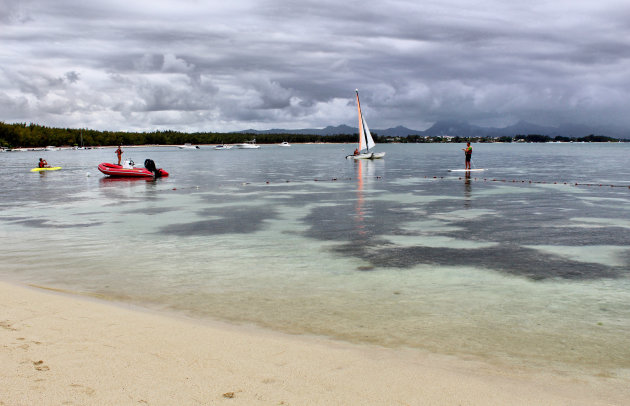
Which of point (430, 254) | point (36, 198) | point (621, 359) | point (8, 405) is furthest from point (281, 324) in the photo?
point (36, 198)

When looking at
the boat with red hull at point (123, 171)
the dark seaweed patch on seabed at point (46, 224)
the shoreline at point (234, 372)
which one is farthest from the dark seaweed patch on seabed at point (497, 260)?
the boat with red hull at point (123, 171)

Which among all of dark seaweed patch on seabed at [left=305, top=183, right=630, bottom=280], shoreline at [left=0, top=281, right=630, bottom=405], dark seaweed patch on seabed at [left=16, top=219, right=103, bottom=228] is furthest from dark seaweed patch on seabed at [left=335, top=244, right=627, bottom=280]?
dark seaweed patch on seabed at [left=16, top=219, right=103, bottom=228]

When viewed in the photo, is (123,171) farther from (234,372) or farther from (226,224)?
(234,372)

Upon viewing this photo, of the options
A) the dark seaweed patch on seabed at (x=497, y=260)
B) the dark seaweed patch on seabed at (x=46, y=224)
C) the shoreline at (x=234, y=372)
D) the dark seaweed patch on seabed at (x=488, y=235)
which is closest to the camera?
the shoreline at (x=234, y=372)

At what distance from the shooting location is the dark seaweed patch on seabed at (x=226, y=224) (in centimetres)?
1930

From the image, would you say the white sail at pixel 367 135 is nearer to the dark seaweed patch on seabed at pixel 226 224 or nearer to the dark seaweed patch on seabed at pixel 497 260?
the dark seaweed patch on seabed at pixel 226 224

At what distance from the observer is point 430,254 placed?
15.0 metres

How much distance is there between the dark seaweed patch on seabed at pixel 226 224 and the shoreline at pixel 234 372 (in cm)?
1066

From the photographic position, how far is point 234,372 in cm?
655

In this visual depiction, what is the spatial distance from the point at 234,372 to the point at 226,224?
14.8 meters

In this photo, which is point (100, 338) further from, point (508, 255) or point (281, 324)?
point (508, 255)

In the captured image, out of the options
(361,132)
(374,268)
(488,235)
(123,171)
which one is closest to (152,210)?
(374,268)

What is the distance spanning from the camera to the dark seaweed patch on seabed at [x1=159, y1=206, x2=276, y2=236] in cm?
1930

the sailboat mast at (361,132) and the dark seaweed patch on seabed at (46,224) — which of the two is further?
the sailboat mast at (361,132)
